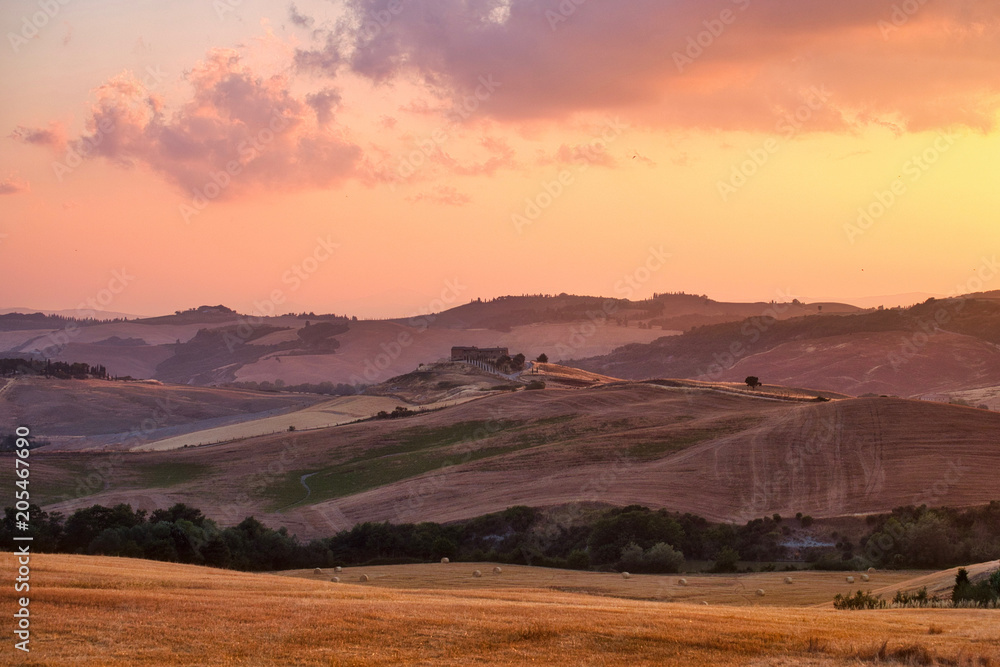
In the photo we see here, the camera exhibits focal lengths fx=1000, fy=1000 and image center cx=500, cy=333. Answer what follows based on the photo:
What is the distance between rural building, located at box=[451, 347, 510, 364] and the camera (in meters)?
166

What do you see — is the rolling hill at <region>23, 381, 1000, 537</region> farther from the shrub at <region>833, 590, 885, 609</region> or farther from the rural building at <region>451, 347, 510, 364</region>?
the rural building at <region>451, 347, 510, 364</region>

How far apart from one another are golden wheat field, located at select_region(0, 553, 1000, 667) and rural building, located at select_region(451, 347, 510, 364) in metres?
140

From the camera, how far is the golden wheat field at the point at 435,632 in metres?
18.0

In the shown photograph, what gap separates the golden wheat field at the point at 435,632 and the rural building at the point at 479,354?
140 meters

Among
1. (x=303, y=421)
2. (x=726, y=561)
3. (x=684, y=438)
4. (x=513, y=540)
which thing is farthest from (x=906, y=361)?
(x=726, y=561)

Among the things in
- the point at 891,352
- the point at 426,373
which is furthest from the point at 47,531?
the point at 891,352

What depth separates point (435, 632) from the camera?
19.9m

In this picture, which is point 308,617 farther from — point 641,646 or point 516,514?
point 516,514

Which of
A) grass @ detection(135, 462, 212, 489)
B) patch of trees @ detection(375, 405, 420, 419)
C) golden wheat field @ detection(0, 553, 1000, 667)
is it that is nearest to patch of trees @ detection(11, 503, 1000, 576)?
golden wheat field @ detection(0, 553, 1000, 667)

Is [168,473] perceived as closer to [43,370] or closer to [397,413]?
[397,413]

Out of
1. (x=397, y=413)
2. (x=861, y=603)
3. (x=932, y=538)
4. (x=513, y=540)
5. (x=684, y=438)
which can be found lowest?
(x=513, y=540)

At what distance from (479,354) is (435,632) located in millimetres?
149020

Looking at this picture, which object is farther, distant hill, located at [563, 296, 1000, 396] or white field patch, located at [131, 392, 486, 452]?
distant hill, located at [563, 296, 1000, 396]

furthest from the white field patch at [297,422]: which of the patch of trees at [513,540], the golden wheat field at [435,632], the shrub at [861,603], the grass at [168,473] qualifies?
the golden wheat field at [435,632]
